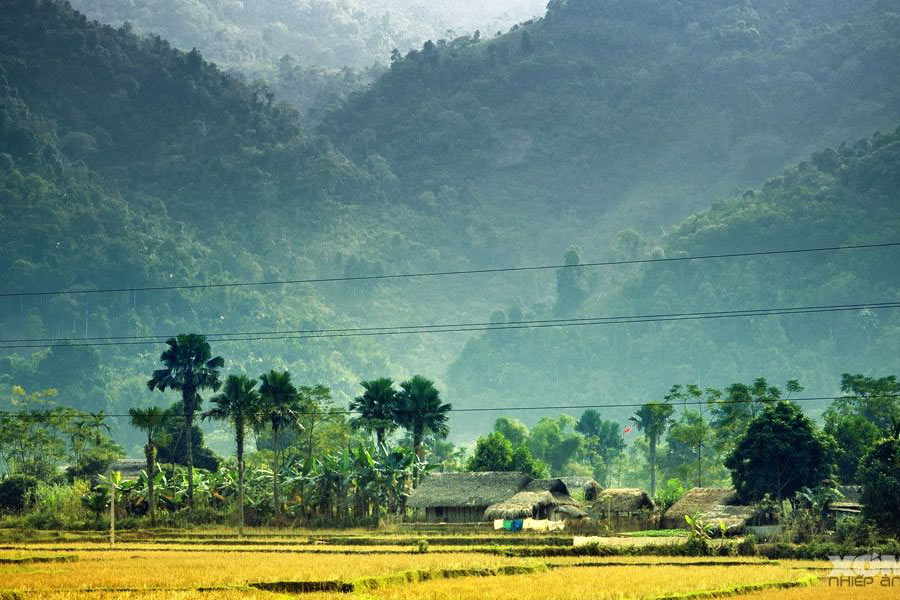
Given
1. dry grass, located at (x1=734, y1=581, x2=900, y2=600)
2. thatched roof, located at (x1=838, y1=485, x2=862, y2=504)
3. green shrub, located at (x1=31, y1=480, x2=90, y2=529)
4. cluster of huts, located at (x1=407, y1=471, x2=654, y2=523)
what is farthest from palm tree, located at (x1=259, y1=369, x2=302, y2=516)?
dry grass, located at (x1=734, y1=581, x2=900, y2=600)

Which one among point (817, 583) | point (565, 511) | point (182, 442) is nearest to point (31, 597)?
point (817, 583)

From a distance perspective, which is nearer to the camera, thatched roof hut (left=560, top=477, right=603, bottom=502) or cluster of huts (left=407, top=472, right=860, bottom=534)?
cluster of huts (left=407, top=472, right=860, bottom=534)

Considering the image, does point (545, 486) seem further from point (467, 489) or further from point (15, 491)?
point (15, 491)

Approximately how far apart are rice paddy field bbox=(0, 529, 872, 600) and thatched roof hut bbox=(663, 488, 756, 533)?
8249 millimetres

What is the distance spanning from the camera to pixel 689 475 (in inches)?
5600

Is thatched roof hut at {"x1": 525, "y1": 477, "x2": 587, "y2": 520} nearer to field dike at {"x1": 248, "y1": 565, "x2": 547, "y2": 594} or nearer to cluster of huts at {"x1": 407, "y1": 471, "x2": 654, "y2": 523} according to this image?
cluster of huts at {"x1": 407, "y1": 471, "x2": 654, "y2": 523}

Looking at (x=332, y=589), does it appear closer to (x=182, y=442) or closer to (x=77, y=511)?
(x=77, y=511)

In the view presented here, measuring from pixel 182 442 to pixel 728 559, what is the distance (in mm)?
76164

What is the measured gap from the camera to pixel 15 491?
110 metres

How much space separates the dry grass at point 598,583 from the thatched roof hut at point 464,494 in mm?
36428

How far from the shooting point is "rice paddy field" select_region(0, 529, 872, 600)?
45.9 metres

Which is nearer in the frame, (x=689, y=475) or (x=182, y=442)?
(x=182, y=442)

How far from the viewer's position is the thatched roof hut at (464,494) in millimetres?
95000

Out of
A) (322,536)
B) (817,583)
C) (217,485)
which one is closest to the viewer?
(817,583)
